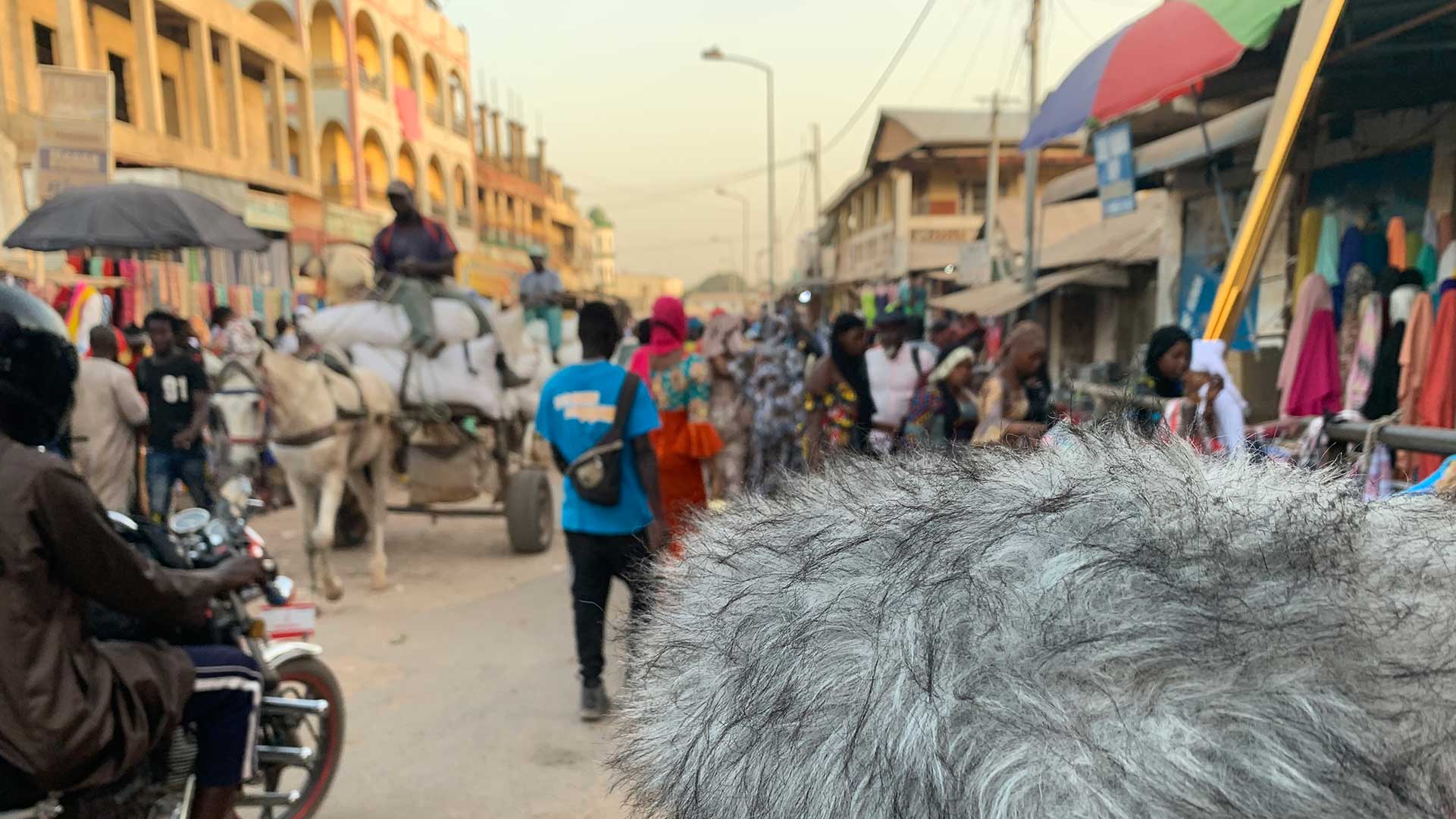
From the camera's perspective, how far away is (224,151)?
645 inches

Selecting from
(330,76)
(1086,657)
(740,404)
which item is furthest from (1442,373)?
(330,76)

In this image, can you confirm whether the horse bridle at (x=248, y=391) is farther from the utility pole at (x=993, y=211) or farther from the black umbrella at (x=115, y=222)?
the utility pole at (x=993, y=211)

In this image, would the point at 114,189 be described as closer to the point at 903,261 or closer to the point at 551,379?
the point at 551,379

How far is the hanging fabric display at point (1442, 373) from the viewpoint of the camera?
3.79m

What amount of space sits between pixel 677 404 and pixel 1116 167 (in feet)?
13.1

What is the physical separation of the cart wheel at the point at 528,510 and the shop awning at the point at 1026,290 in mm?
7888

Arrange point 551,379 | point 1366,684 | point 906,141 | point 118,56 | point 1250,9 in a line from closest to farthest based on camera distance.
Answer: point 1366,684 → point 1250,9 → point 551,379 → point 118,56 → point 906,141

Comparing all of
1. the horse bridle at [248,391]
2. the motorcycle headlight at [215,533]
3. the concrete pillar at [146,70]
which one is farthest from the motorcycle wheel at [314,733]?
the concrete pillar at [146,70]

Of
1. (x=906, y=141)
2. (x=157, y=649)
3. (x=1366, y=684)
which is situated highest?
(x=906, y=141)

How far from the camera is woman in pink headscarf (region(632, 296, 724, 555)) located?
5672mm

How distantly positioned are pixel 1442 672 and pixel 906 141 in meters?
29.1

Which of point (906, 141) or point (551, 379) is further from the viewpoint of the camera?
point (906, 141)

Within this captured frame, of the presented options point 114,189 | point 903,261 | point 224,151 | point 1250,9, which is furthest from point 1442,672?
point 903,261

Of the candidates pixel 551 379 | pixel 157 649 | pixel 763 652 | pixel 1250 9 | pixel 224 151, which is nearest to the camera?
pixel 763 652
